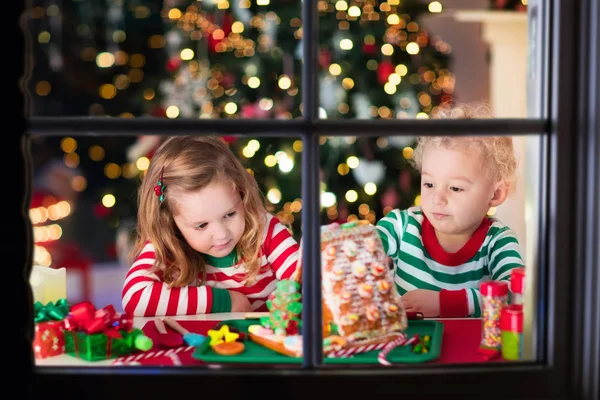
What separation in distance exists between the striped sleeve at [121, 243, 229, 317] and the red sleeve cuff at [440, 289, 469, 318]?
710mm

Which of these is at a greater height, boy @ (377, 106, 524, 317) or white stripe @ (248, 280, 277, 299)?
boy @ (377, 106, 524, 317)

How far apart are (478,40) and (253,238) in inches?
112

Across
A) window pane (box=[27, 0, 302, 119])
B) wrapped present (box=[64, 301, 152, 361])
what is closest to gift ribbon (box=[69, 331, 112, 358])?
wrapped present (box=[64, 301, 152, 361])

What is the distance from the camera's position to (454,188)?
81.6 inches

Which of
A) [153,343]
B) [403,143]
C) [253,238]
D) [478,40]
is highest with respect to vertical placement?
[478,40]

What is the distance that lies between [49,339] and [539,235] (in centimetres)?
102

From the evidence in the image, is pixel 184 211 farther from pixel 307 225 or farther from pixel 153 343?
pixel 307 225

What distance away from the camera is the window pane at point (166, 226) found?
1727mm

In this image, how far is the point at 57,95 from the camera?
416cm

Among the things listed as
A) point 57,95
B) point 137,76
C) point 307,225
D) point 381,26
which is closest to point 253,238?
point 307,225

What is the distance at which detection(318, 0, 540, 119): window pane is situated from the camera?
3.18 m

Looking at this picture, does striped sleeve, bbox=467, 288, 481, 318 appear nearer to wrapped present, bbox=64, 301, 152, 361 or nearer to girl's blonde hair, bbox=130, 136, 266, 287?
girl's blonde hair, bbox=130, 136, 266, 287

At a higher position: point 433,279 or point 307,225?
point 307,225

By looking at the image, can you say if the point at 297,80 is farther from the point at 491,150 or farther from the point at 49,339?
the point at 49,339
